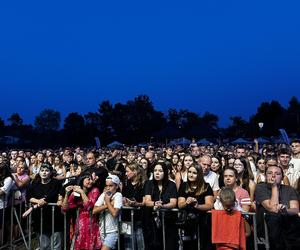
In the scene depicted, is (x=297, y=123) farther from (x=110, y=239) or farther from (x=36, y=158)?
(x=110, y=239)

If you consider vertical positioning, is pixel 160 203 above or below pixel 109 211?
above

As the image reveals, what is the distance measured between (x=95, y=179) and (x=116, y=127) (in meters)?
75.9

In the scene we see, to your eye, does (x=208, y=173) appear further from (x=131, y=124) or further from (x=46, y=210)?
(x=131, y=124)

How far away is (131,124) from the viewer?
281ft

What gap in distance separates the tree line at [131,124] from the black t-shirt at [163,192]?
53.8m

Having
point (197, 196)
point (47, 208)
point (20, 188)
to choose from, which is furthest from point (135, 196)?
point (20, 188)

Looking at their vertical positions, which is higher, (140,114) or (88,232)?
(140,114)

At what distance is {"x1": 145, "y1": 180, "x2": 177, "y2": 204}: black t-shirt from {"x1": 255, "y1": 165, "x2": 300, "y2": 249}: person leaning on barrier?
1.37 m

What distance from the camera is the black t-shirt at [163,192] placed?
6070 mm

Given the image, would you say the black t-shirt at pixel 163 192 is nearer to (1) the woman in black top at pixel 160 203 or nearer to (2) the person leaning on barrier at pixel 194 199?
(1) the woman in black top at pixel 160 203

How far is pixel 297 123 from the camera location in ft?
202

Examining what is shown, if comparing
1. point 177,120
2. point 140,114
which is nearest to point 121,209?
point 140,114

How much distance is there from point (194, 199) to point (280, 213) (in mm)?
1215

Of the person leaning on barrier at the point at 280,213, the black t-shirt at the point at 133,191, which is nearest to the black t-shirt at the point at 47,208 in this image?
the black t-shirt at the point at 133,191
